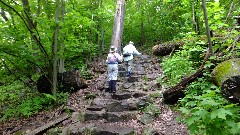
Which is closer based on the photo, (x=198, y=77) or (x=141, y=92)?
(x=198, y=77)

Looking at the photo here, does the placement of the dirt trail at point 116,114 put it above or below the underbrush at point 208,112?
below

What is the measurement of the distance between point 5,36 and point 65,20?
2.30 meters

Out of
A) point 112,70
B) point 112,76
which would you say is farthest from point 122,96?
point 112,70

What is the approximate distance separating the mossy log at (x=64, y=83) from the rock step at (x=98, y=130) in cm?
342

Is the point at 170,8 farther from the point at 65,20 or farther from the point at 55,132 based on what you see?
the point at 55,132

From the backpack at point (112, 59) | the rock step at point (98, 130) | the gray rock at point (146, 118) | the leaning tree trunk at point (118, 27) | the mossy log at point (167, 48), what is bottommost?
the rock step at point (98, 130)

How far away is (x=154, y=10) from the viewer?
61.1 ft

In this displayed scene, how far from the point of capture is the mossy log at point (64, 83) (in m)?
9.47

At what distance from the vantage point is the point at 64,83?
31.6 ft

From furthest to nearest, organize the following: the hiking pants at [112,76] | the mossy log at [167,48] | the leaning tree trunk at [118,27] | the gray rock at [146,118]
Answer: the leaning tree trunk at [118,27] < the mossy log at [167,48] < the hiking pants at [112,76] < the gray rock at [146,118]

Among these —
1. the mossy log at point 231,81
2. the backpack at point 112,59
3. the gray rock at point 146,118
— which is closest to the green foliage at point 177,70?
the gray rock at point 146,118

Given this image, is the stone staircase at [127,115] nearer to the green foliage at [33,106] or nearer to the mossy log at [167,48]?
the green foliage at [33,106]

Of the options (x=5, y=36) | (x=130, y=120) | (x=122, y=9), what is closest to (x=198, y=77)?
(x=130, y=120)

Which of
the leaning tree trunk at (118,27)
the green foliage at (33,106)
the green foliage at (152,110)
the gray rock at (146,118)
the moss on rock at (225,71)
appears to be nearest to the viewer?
the moss on rock at (225,71)
